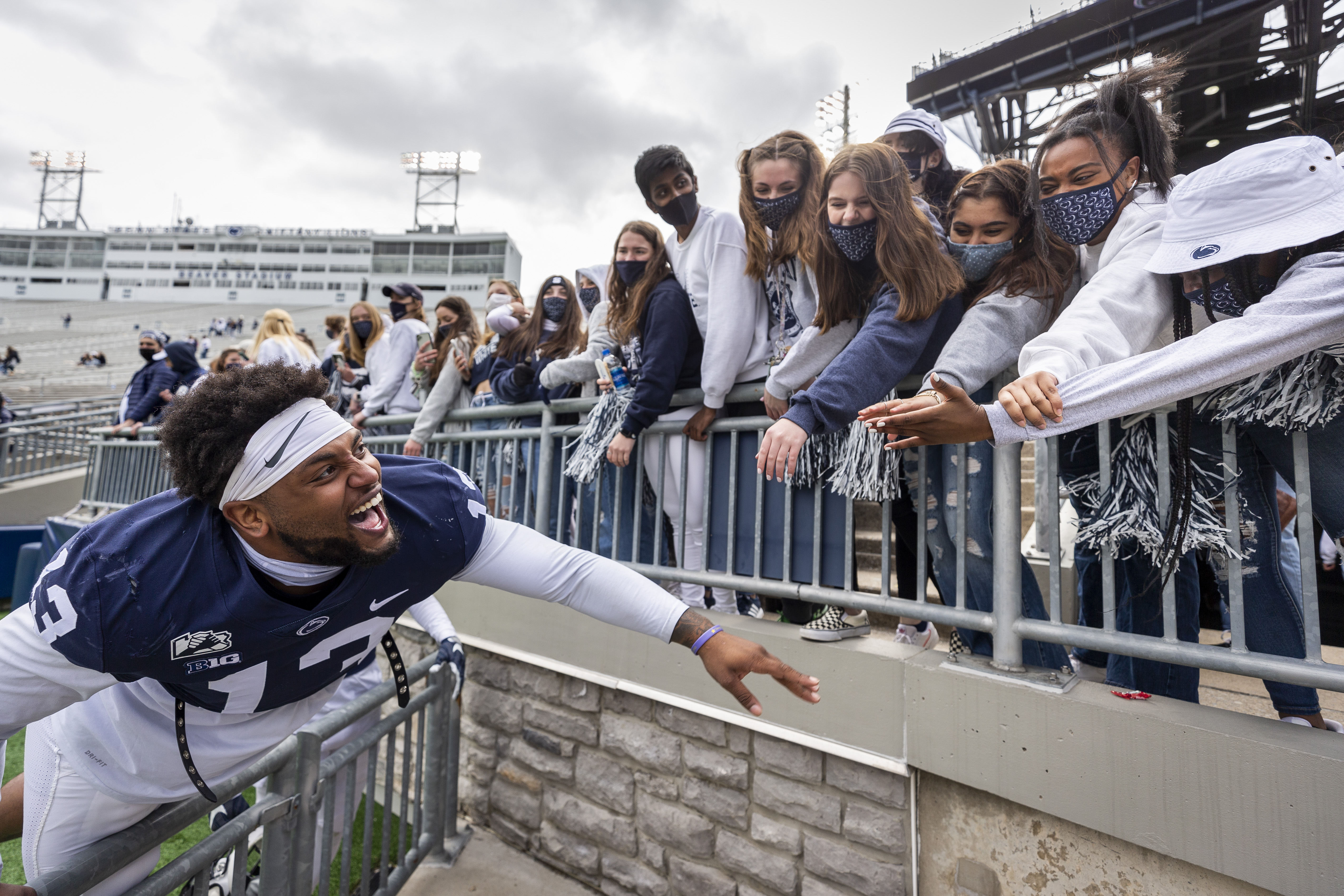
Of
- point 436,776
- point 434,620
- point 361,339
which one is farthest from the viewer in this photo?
point 361,339

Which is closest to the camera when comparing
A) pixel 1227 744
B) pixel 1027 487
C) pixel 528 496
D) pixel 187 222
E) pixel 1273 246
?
pixel 1273 246

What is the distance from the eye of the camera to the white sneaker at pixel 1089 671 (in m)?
2.45

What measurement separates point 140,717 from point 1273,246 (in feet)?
11.2

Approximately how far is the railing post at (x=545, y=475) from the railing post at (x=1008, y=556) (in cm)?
236

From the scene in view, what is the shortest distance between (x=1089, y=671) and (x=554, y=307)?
138 inches

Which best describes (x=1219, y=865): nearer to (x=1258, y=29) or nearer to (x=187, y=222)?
(x=1258, y=29)

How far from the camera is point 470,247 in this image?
216ft

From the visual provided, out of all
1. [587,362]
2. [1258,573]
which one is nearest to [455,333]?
[587,362]

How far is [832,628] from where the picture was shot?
8.97ft

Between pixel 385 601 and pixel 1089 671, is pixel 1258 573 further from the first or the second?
pixel 385 601

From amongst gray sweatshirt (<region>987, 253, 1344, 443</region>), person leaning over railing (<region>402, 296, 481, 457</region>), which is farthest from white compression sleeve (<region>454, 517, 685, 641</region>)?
person leaning over railing (<region>402, 296, 481, 457</region>)

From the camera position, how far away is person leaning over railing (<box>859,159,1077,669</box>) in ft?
Result: 6.98

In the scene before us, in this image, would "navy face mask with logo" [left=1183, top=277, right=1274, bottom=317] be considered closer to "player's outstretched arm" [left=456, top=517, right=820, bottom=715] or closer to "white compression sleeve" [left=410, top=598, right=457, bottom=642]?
"player's outstretched arm" [left=456, top=517, right=820, bottom=715]

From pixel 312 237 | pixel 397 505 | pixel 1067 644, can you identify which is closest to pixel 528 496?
pixel 397 505
